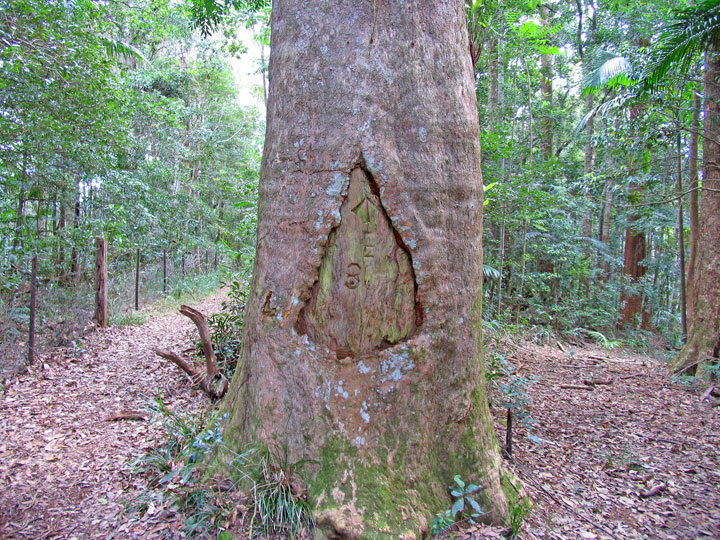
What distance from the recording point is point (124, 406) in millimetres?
4273

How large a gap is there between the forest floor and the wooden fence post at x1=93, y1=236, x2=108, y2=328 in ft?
5.03

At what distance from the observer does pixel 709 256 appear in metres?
6.12

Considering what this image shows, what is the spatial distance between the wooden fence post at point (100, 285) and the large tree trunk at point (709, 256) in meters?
9.33

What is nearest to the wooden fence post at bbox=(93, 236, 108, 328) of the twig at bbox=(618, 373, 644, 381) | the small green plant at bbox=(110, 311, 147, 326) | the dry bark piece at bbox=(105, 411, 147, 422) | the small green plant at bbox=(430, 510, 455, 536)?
the small green plant at bbox=(110, 311, 147, 326)

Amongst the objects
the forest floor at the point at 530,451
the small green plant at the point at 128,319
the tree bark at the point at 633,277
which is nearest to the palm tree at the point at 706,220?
the forest floor at the point at 530,451

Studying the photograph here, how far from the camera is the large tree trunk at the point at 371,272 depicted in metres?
2.39

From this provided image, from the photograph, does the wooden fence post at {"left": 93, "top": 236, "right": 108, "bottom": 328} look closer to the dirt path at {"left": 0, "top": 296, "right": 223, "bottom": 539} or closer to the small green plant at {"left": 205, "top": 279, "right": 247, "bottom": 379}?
the dirt path at {"left": 0, "top": 296, "right": 223, "bottom": 539}

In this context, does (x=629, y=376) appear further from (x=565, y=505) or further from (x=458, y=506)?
(x=458, y=506)

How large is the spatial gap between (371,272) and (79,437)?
3.07 meters

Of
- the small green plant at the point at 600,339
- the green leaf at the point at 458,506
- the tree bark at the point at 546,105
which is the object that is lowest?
the small green plant at the point at 600,339

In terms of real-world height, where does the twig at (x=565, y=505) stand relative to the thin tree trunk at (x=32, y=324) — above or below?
below

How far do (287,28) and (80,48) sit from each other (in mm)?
5238

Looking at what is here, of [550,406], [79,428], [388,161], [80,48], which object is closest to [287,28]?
[388,161]

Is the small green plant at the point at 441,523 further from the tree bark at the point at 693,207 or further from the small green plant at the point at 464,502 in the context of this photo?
the tree bark at the point at 693,207
